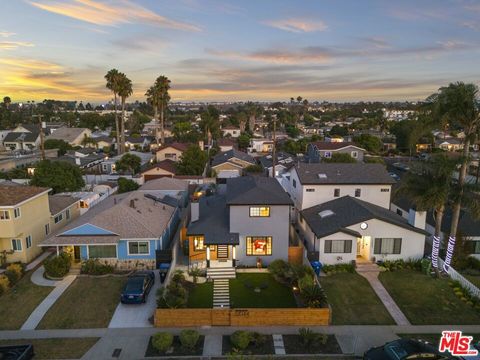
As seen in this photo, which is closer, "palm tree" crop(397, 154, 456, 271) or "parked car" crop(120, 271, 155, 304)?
"parked car" crop(120, 271, 155, 304)

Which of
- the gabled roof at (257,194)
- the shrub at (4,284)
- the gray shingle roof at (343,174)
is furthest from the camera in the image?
the gray shingle roof at (343,174)

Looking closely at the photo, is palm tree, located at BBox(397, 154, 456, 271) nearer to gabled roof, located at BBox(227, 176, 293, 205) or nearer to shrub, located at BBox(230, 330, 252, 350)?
gabled roof, located at BBox(227, 176, 293, 205)

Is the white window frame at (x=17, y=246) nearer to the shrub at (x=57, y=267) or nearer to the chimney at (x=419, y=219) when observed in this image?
the shrub at (x=57, y=267)

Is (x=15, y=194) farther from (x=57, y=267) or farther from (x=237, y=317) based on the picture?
(x=237, y=317)

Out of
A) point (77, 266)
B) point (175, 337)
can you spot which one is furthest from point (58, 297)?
point (175, 337)

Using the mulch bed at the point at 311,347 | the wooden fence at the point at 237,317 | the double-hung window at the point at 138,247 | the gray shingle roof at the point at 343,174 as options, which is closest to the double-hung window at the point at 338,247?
the wooden fence at the point at 237,317

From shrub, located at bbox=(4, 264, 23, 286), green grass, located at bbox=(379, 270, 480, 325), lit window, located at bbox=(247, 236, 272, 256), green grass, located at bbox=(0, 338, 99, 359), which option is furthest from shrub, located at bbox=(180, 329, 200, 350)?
shrub, located at bbox=(4, 264, 23, 286)

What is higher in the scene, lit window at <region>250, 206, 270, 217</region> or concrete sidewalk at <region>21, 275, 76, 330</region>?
lit window at <region>250, 206, 270, 217</region>

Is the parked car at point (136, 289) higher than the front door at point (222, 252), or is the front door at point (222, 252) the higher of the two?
the front door at point (222, 252)
